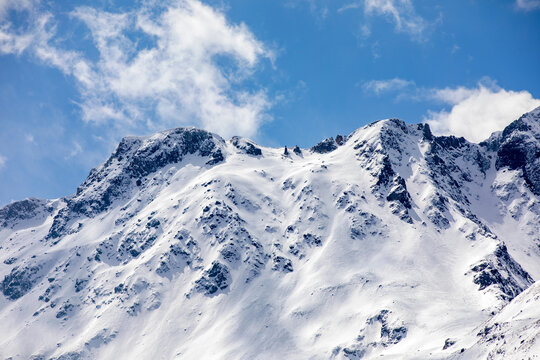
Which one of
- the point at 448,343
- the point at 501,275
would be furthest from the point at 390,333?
the point at 501,275

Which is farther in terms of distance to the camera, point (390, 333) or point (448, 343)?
point (390, 333)

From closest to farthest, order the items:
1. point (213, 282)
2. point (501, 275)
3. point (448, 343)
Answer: point (448, 343)
point (501, 275)
point (213, 282)

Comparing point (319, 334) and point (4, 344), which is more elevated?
point (4, 344)

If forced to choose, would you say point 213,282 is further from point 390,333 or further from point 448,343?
point 448,343

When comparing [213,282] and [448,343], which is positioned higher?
[213,282]

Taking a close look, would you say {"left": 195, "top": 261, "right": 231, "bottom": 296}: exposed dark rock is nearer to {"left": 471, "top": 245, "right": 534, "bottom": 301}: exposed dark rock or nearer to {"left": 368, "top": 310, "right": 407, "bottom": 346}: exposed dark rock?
{"left": 368, "top": 310, "right": 407, "bottom": 346}: exposed dark rock

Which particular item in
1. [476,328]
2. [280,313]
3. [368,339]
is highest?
[280,313]

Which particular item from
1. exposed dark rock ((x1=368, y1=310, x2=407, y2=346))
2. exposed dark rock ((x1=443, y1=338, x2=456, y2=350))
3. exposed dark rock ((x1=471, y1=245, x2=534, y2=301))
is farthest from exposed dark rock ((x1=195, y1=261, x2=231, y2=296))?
exposed dark rock ((x1=443, y1=338, x2=456, y2=350))

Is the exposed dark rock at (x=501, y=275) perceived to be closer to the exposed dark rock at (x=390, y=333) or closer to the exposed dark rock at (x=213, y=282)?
the exposed dark rock at (x=390, y=333)

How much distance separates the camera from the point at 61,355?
185875 millimetres

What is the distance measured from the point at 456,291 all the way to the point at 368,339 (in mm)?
37016

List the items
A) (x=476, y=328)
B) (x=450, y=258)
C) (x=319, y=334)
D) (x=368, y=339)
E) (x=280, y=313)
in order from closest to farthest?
(x=476, y=328), (x=368, y=339), (x=319, y=334), (x=280, y=313), (x=450, y=258)

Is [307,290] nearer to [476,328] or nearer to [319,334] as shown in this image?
[319,334]

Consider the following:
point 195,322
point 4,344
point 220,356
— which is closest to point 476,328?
point 220,356
